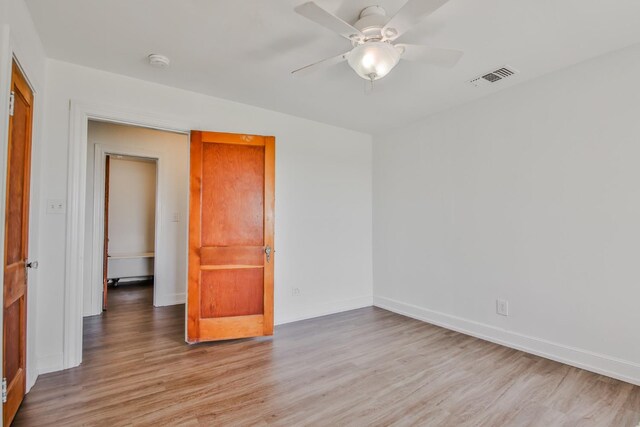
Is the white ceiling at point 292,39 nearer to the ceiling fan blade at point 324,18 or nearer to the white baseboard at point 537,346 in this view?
the ceiling fan blade at point 324,18

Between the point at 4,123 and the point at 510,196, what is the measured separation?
3687 mm

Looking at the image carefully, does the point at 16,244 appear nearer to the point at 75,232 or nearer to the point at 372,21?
the point at 75,232

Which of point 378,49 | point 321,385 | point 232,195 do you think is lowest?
point 321,385

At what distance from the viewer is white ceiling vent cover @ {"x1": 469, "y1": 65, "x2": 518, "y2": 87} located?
2619 mm

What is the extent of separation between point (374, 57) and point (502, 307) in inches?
102

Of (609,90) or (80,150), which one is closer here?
(609,90)

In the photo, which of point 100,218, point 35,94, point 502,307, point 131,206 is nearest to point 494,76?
point 502,307

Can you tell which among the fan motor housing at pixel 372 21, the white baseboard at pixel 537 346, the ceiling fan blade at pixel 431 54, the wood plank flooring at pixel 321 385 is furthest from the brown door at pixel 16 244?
the white baseboard at pixel 537 346

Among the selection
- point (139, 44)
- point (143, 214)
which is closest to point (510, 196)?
point (139, 44)

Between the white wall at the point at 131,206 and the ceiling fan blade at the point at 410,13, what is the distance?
546cm

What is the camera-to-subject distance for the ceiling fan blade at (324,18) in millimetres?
1470

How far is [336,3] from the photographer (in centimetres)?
181

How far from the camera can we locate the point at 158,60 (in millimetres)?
2455

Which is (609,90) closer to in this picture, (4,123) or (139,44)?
(139,44)
